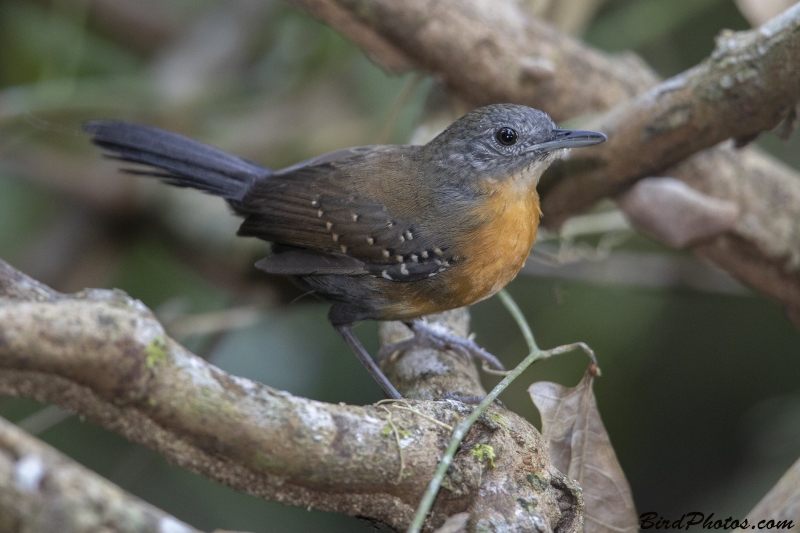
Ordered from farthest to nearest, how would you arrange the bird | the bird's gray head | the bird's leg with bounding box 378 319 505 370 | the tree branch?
the tree branch, the bird's leg with bounding box 378 319 505 370, the bird's gray head, the bird

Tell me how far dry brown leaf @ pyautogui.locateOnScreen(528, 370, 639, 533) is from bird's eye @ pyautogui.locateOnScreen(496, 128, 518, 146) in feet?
3.69

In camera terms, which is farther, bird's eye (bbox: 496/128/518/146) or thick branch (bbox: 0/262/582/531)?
Result: bird's eye (bbox: 496/128/518/146)

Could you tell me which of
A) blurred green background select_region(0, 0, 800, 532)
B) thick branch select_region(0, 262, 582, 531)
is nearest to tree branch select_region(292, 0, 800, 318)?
blurred green background select_region(0, 0, 800, 532)

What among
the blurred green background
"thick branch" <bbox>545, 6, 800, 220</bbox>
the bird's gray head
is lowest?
the blurred green background

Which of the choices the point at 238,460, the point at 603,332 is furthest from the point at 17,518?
the point at 603,332

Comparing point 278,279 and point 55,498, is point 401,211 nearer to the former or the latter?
point 278,279

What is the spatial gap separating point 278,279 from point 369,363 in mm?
1392

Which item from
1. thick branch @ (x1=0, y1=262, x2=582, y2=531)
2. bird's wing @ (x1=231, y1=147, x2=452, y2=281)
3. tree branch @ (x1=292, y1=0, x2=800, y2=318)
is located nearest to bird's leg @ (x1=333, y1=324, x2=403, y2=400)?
bird's wing @ (x1=231, y1=147, x2=452, y2=281)

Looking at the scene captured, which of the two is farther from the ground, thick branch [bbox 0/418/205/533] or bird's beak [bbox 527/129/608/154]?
bird's beak [bbox 527/129/608/154]

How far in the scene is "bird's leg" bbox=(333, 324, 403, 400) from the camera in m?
3.16

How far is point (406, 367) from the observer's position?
3361 mm

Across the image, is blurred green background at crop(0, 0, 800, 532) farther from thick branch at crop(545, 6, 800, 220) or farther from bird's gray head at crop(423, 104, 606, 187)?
bird's gray head at crop(423, 104, 606, 187)

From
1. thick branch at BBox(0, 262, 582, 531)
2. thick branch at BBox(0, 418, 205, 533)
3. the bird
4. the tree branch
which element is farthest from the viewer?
the tree branch

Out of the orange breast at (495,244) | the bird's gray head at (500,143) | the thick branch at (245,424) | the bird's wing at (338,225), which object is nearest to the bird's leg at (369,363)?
the bird's wing at (338,225)
